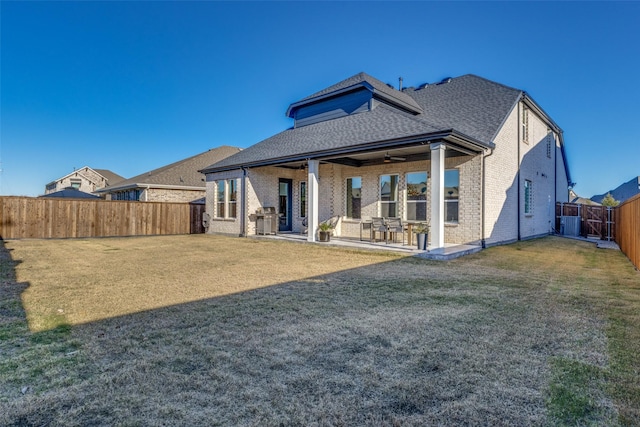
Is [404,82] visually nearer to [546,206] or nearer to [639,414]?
A: [546,206]

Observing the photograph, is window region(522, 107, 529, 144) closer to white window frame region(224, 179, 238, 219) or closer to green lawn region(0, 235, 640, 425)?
green lawn region(0, 235, 640, 425)

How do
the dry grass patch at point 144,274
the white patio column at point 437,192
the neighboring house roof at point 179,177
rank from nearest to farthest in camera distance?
the dry grass patch at point 144,274, the white patio column at point 437,192, the neighboring house roof at point 179,177

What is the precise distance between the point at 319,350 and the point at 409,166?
9741 mm

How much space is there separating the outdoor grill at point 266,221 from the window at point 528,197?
10671 mm

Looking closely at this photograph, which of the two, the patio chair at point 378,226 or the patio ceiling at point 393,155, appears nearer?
the patio ceiling at point 393,155

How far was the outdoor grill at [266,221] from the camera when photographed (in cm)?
1430

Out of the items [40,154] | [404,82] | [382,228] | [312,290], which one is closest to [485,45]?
[404,82]

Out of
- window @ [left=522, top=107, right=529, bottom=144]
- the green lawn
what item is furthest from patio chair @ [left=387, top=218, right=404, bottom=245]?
window @ [left=522, top=107, right=529, bottom=144]

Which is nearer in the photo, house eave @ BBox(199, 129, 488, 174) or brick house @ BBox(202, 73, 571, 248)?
house eave @ BBox(199, 129, 488, 174)

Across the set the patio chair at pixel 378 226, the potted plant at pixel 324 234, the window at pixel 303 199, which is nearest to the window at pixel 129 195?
the window at pixel 303 199

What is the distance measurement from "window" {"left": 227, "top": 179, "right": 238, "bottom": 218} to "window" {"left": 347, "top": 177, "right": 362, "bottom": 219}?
5557mm

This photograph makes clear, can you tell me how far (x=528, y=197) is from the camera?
13609 millimetres

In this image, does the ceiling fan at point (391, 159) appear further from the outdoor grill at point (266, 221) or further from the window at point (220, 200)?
the window at point (220, 200)

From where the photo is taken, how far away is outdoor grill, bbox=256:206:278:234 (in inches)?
563
